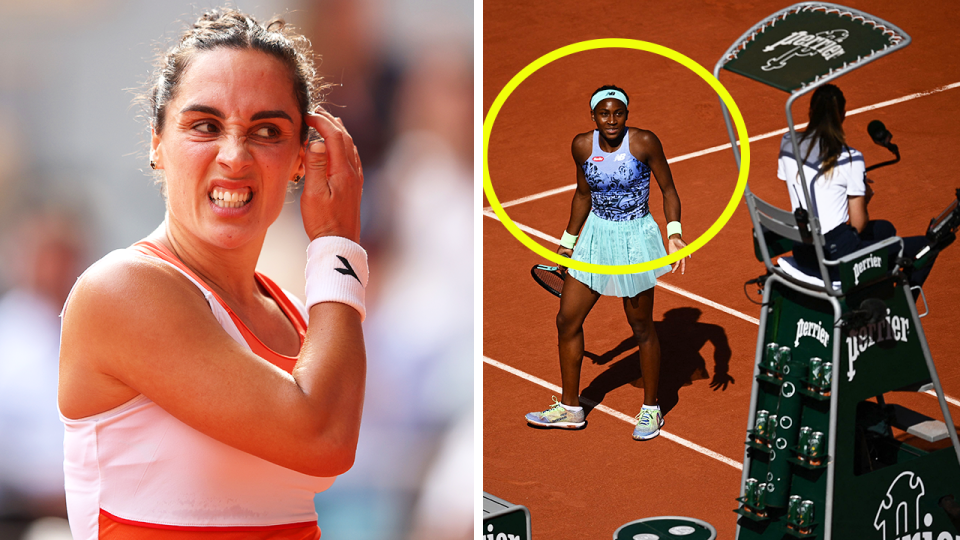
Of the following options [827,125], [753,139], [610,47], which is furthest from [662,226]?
[610,47]

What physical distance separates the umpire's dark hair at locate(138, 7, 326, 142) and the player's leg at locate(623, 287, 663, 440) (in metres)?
2.91

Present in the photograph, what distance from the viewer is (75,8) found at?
119 inches

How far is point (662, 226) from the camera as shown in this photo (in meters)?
7.43

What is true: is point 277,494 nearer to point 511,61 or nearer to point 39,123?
point 39,123

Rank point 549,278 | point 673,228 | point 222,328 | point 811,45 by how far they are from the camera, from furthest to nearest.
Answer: point 549,278 < point 673,228 < point 811,45 < point 222,328

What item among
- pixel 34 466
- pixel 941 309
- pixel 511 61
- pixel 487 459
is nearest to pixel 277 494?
pixel 34 466

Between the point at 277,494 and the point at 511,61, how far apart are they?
7203 mm

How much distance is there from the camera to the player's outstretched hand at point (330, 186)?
2.88 metres

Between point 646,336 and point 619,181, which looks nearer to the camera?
point 619,181

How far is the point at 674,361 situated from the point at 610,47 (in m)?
4.39

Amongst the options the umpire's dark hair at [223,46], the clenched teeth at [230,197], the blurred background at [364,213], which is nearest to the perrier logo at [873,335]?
the blurred background at [364,213]

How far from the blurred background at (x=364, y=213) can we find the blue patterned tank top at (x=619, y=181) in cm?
199

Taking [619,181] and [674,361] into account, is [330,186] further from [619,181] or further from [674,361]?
[674,361]

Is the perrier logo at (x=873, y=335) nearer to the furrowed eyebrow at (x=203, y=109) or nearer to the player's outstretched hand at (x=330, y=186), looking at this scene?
the player's outstretched hand at (x=330, y=186)
